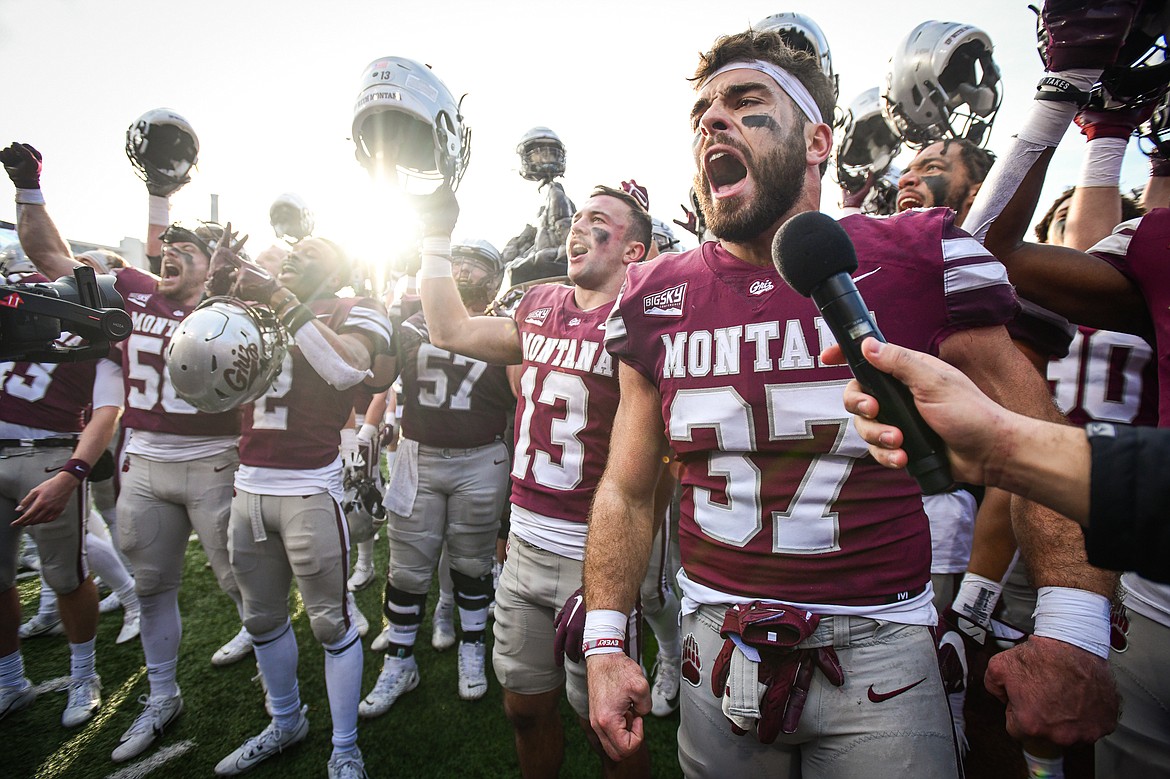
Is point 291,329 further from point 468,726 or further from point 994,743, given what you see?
point 994,743

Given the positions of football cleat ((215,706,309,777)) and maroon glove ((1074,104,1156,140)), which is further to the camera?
football cleat ((215,706,309,777))

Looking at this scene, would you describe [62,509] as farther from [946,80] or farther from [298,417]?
[946,80]

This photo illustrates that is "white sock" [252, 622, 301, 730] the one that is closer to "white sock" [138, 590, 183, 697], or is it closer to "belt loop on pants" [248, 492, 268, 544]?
"belt loop on pants" [248, 492, 268, 544]

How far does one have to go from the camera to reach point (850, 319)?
101 centimetres

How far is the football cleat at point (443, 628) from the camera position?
4.83m

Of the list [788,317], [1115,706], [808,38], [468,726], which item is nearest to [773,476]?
[788,317]

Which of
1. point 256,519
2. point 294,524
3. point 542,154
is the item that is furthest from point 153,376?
point 542,154

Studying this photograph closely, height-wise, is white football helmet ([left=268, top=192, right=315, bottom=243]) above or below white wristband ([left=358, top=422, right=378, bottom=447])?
above

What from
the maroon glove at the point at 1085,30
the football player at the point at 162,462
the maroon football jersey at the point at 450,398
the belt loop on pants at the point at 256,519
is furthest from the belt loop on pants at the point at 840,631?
the football player at the point at 162,462

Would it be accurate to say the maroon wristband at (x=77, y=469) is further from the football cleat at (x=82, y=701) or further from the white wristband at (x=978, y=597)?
the white wristband at (x=978, y=597)

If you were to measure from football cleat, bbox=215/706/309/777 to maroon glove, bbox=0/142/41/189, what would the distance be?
4560mm

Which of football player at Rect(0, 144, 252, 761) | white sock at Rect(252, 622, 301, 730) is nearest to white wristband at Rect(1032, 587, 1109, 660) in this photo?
white sock at Rect(252, 622, 301, 730)

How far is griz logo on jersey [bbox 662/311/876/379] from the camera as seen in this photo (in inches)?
62.4

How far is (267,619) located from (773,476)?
336cm
